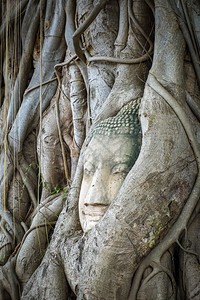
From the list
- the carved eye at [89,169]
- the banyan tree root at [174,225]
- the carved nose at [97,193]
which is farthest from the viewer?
the carved eye at [89,169]

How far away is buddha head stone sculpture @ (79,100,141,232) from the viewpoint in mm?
1668

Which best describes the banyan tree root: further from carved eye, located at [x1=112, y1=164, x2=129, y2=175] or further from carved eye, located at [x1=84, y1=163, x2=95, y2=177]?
carved eye, located at [x1=84, y1=163, x2=95, y2=177]

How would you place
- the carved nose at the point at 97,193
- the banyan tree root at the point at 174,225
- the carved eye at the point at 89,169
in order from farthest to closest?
the carved eye at the point at 89,169 → the carved nose at the point at 97,193 → the banyan tree root at the point at 174,225

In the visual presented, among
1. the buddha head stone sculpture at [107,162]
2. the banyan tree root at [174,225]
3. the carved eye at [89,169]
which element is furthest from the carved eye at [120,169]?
the banyan tree root at [174,225]

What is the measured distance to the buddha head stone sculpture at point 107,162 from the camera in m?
1.67

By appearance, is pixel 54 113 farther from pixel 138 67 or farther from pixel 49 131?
pixel 138 67

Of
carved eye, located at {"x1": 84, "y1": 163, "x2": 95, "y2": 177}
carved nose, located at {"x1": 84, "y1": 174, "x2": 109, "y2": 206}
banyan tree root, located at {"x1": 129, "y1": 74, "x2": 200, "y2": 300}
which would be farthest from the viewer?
carved eye, located at {"x1": 84, "y1": 163, "x2": 95, "y2": 177}

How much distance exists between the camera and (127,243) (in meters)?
1.50

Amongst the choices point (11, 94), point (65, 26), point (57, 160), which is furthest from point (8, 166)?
point (65, 26)

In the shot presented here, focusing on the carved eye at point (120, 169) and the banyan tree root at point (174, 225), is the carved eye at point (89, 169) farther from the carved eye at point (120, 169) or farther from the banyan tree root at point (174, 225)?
the banyan tree root at point (174, 225)

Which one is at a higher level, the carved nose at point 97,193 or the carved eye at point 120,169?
the carved eye at point 120,169

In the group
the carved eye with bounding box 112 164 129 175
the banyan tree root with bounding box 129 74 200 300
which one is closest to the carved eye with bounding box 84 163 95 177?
the carved eye with bounding box 112 164 129 175

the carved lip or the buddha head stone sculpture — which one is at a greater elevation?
the buddha head stone sculpture

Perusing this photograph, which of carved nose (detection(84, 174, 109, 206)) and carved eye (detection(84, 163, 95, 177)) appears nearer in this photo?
carved nose (detection(84, 174, 109, 206))
